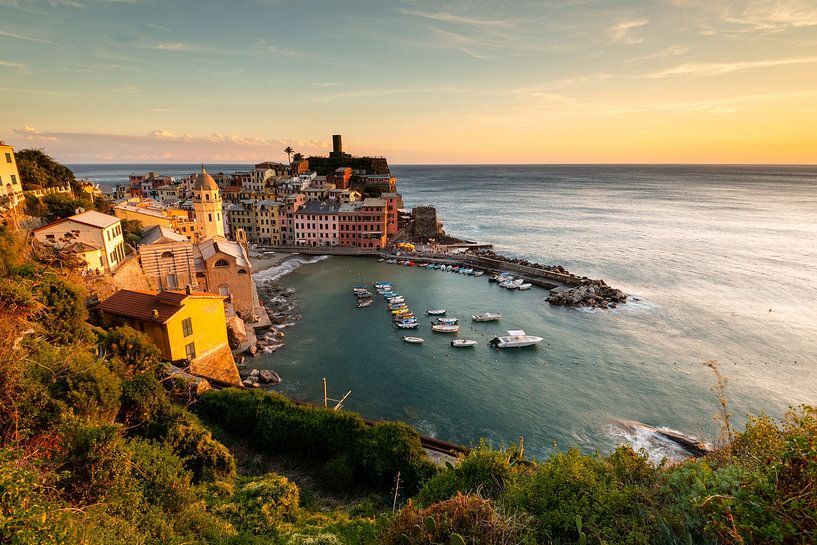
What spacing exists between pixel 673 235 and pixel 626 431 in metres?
65.7

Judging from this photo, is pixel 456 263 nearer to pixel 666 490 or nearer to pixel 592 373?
pixel 592 373

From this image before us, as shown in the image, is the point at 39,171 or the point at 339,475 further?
the point at 39,171

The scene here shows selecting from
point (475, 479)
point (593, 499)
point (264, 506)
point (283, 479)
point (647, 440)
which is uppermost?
point (593, 499)

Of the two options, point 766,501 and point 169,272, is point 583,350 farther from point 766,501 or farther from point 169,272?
point 169,272

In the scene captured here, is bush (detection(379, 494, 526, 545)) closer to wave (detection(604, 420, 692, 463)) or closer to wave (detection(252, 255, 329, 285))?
wave (detection(604, 420, 692, 463))

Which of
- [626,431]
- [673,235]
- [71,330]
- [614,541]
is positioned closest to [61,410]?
[71,330]

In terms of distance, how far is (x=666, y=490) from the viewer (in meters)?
7.96

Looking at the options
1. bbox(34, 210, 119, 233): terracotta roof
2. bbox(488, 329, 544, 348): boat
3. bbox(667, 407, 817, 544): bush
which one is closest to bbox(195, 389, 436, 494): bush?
bbox(667, 407, 817, 544): bush

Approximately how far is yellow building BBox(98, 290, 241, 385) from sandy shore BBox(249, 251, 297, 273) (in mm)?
31228

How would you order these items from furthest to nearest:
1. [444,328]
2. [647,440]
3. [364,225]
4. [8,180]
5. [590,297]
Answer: [364,225] < [590,297] < [444,328] < [8,180] < [647,440]

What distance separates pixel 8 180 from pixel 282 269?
29.4 metres

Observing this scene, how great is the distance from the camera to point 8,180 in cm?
2773

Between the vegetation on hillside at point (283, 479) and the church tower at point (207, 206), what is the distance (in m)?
26.1

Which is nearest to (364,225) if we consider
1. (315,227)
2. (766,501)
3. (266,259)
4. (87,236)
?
(315,227)
